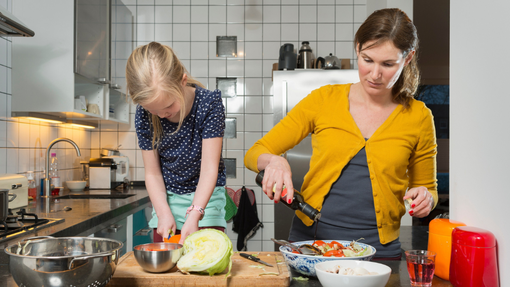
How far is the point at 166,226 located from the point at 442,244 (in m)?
0.83

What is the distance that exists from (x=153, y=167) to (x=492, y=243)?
1.04 metres

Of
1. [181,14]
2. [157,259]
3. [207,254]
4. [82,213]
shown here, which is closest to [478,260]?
[207,254]

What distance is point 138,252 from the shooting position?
856mm

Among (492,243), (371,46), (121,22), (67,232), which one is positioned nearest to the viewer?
(492,243)

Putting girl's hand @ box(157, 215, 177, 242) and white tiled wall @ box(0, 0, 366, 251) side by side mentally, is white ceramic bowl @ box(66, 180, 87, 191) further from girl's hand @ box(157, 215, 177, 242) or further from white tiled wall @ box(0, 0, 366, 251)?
girl's hand @ box(157, 215, 177, 242)

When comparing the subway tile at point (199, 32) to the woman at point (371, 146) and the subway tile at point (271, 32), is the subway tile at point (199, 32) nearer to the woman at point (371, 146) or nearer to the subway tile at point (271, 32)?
the subway tile at point (271, 32)

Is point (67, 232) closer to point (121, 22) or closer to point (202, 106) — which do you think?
point (202, 106)

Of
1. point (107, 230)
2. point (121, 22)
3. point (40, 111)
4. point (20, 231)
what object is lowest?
point (107, 230)

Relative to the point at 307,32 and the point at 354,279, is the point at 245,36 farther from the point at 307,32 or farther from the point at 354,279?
the point at 354,279

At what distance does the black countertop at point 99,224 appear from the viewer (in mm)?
876

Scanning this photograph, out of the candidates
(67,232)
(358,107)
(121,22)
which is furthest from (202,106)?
(121,22)

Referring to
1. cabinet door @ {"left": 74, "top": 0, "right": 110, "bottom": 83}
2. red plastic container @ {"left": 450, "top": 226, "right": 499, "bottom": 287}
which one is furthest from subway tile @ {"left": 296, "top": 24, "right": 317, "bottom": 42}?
red plastic container @ {"left": 450, "top": 226, "right": 499, "bottom": 287}

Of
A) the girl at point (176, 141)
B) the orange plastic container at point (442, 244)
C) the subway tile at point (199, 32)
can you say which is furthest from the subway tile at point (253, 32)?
the orange plastic container at point (442, 244)

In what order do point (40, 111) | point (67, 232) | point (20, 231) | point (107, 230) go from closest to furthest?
point (20, 231), point (67, 232), point (107, 230), point (40, 111)
